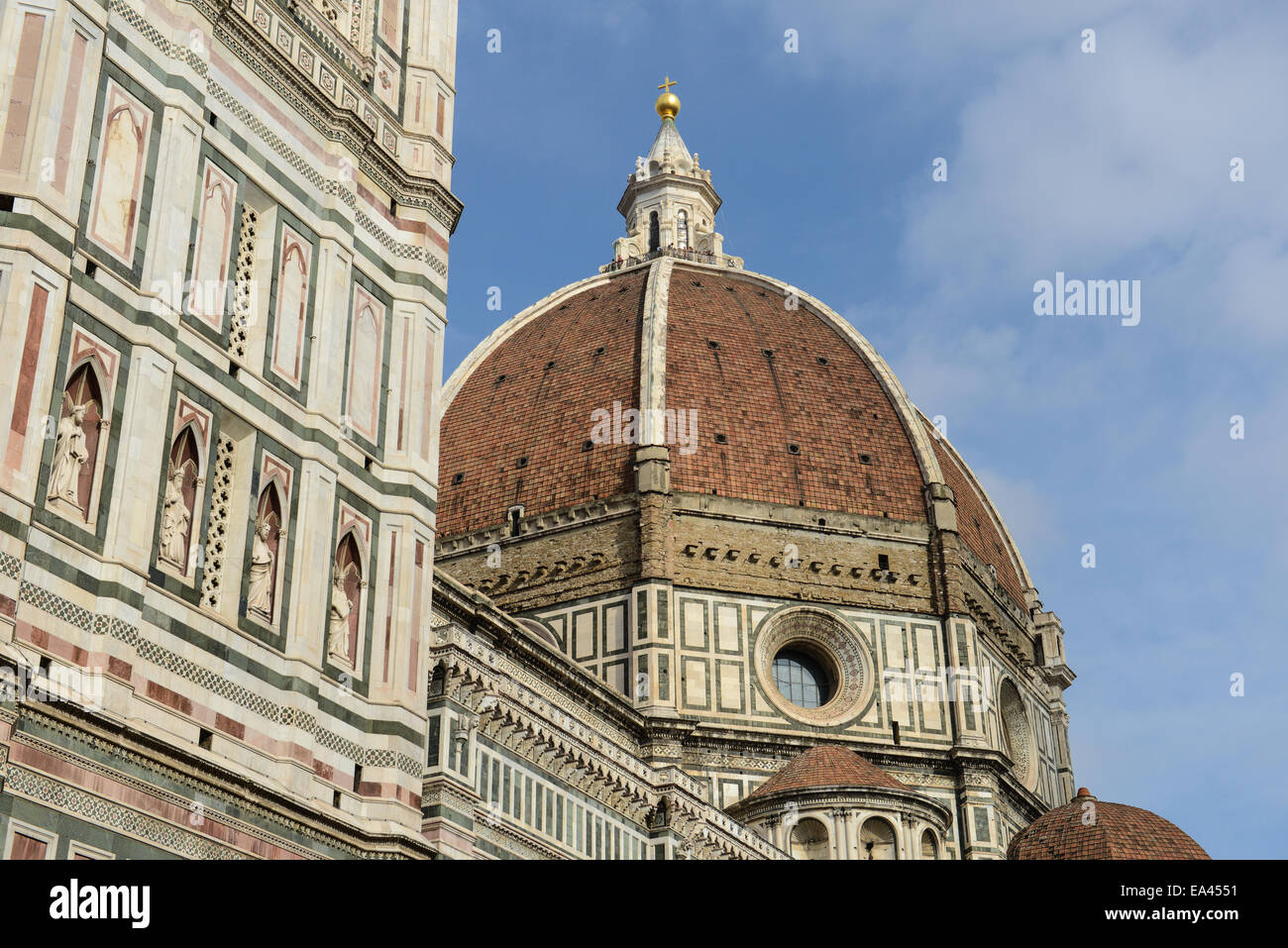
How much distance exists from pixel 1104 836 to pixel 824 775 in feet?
24.8

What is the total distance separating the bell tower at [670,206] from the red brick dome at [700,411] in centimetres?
842

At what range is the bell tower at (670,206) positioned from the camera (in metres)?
69.6

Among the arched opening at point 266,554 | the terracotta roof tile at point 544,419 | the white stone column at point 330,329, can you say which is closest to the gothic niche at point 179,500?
the arched opening at point 266,554

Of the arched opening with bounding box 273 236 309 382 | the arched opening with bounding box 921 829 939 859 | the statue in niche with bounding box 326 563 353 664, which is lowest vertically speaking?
the statue in niche with bounding box 326 563 353 664

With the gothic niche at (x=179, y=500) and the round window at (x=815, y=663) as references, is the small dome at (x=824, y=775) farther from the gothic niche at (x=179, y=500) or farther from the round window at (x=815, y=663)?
the gothic niche at (x=179, y=500)

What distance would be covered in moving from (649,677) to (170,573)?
3460 cm

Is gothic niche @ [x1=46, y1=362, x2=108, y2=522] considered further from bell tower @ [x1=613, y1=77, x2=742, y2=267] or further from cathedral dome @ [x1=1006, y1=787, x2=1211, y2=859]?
bell tower @ [x1=613, y1=77, x2=742, y2=267]

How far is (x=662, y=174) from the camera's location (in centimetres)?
7156

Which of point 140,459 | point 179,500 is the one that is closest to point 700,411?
point 179,500

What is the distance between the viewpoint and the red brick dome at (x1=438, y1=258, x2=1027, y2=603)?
5250cm

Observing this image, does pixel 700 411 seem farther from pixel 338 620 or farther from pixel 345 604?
pixel 338 620

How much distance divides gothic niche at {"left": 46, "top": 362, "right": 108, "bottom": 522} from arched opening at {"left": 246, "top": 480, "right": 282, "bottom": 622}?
1.71 metres

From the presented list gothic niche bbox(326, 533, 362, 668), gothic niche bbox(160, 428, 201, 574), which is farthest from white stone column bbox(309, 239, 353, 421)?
gothic niche bbox(160, 428, 201, 574)

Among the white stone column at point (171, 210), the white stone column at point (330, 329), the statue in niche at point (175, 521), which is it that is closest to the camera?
the statue in niche at point (175, 521)
